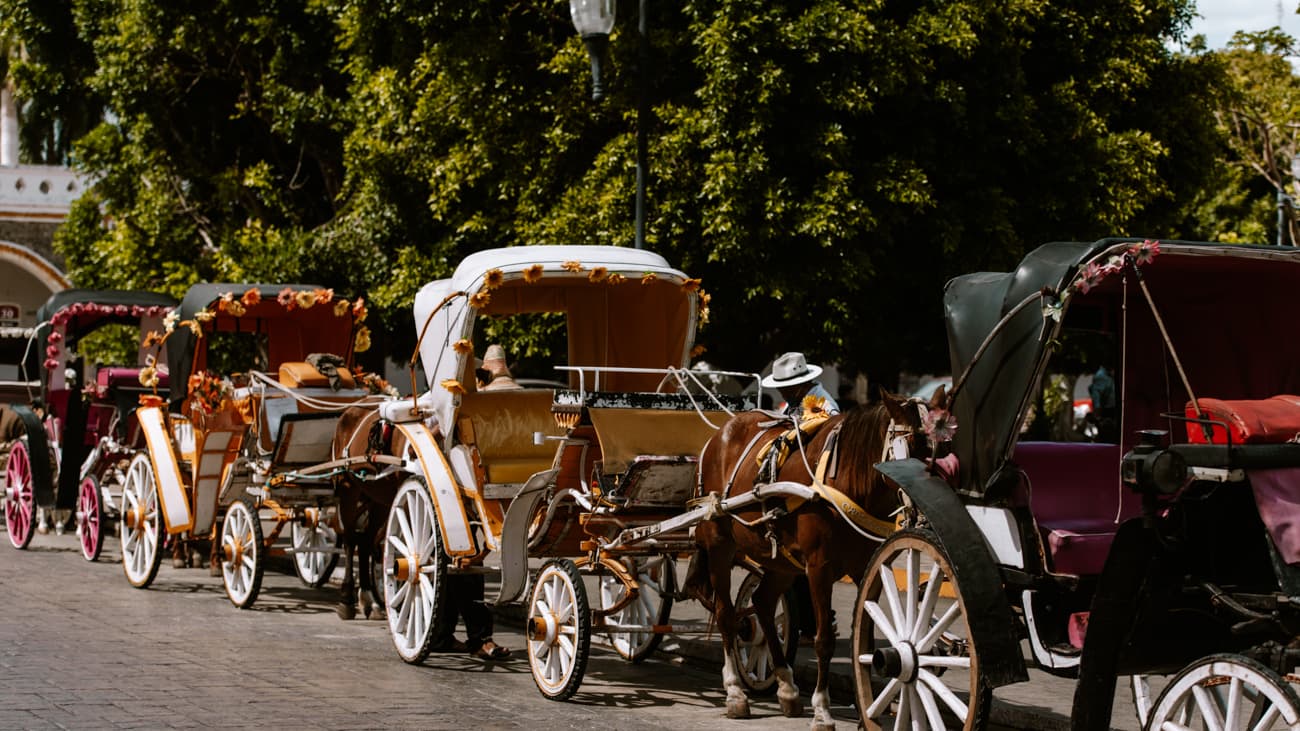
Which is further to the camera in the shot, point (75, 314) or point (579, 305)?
point (75, 314)

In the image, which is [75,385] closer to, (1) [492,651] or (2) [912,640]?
(1) [492,651]

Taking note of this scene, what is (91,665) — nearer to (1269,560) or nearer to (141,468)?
(141,468)

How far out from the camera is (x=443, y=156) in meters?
18.4

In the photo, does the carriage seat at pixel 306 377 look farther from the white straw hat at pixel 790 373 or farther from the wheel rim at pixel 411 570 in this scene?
the white straw hat at pixel 790 373

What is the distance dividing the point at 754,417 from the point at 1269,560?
3.46 m

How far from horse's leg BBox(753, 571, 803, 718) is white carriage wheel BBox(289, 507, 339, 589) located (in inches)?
194

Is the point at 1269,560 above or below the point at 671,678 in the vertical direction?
above

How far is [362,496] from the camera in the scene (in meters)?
11.7

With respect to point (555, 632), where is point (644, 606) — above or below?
below

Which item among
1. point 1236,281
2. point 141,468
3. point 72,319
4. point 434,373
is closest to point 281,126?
point 72,319

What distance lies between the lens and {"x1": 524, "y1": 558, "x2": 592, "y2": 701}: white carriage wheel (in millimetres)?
8430

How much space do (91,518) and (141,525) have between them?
77.6 inches

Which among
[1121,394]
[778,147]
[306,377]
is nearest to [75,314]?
[306,377]

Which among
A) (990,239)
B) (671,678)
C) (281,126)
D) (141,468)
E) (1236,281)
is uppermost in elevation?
(281,126)
